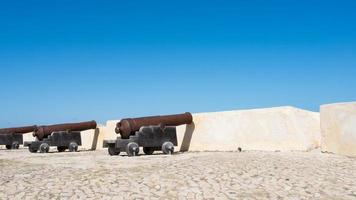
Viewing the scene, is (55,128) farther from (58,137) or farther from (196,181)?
(196,181)

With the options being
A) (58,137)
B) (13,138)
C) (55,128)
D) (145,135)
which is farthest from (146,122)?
(13,138)

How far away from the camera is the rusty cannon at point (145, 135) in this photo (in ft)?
46.8

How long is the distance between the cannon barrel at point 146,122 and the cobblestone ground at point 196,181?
194 inches

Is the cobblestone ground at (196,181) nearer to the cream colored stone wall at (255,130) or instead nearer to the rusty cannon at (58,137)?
the cream colored stone wall at (255,130)

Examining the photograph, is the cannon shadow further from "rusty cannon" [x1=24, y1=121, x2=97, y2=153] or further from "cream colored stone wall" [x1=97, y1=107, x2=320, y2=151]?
"rusty cannon" [x1=24, y1=121, x2=97, y2=153]

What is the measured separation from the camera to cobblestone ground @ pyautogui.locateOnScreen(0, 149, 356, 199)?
21.3 feet

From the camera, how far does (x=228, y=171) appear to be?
8.30 meters

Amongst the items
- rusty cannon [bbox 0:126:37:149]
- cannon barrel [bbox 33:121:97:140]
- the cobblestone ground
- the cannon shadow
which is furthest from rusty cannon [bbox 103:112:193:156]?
rusty cannon [bbox 0:126:37:149]

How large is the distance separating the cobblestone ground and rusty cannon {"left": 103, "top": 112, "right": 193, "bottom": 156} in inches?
183

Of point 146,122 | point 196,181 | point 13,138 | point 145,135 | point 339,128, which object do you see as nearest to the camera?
point 196,181

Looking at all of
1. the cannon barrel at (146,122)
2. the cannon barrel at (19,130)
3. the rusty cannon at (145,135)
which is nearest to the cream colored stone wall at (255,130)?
the cannon barrel at (146,122)

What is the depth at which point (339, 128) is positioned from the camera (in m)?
11.7

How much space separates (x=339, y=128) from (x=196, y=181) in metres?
5.82

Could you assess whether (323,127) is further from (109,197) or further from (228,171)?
(109,197)
